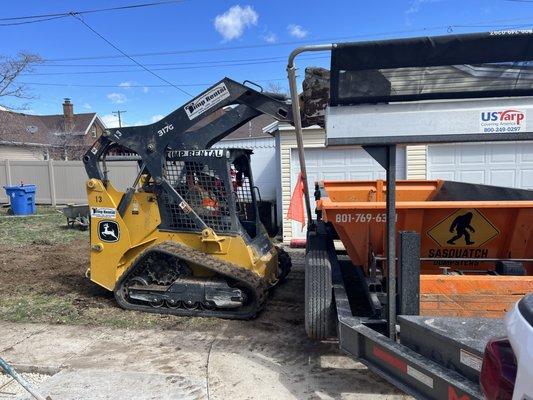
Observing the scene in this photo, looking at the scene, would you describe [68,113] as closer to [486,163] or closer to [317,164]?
[317,164]

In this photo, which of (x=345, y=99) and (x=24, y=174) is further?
(x=24, y=174)

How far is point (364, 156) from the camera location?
10.3m

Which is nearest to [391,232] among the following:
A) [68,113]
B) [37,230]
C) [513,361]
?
[513,361]

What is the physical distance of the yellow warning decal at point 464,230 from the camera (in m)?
4.24

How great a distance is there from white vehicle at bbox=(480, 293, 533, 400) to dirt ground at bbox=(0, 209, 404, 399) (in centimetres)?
227

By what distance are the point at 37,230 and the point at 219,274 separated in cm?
902

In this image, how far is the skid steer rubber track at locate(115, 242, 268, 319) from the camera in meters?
5.18

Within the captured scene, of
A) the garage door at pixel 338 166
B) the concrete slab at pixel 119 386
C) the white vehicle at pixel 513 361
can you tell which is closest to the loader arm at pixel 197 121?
the concrete slab at pixel 119 386

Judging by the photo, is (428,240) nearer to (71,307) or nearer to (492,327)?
(492,327)

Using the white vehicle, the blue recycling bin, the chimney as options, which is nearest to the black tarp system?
the white vehicle

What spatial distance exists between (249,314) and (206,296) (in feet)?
1.80

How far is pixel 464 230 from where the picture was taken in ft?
14.2

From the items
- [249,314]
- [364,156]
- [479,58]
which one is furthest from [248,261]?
[364,156]

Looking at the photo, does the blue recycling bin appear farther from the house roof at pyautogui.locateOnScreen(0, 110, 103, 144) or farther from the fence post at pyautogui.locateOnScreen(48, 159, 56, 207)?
the house roof at pyautogui.locateOnScreen(0, 110, 103, 144)
